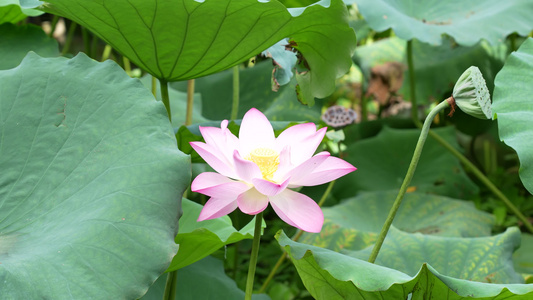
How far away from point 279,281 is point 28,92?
3.87 feet

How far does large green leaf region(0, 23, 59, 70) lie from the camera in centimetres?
148

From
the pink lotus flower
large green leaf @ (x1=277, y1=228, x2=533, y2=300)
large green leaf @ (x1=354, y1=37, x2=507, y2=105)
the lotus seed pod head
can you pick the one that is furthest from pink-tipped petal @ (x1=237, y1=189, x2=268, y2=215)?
large green leaf @ (x1=354, y1=37, x2=507, y2=105)

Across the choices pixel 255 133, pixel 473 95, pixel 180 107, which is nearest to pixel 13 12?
pixel 180 107

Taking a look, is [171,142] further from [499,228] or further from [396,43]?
[396,43]

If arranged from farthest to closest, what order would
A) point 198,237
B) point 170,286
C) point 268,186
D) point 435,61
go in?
point 435,61, point 170,286, point 198,237, point 268,186

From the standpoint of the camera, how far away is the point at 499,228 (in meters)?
2.06

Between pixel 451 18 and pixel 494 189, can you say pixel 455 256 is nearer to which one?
pixel 494 189

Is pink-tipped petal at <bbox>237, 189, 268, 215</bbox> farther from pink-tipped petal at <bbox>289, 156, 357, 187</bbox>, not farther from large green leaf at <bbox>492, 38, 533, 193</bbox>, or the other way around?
large green leaf at <bbox>492, 38, 533, 193</bbox>

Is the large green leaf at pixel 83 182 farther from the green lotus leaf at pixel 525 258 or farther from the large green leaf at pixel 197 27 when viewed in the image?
the green lotus leaf at pixel 525 258

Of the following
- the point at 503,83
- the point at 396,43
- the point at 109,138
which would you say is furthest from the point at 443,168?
the point at 109,138

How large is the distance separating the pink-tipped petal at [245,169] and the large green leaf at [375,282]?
13 cm

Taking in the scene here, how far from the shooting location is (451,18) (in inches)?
73.0

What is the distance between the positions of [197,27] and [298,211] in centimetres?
43

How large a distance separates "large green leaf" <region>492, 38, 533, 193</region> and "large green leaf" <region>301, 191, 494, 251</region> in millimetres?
567
